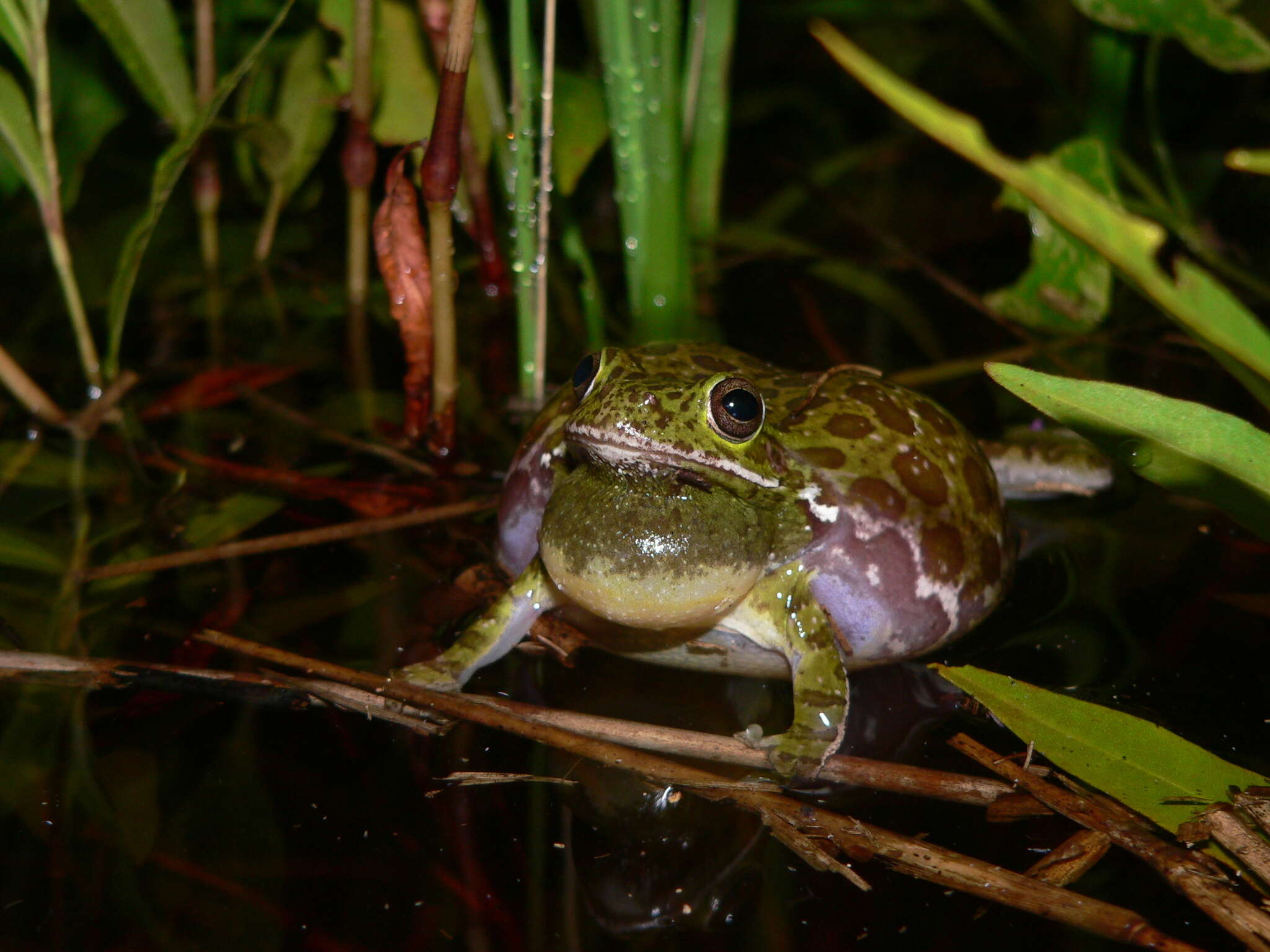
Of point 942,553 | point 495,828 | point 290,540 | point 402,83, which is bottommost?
point 290,540

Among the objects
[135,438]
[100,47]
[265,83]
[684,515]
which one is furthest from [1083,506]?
[100,47]

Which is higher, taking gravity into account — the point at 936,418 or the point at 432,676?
the point at 936,418

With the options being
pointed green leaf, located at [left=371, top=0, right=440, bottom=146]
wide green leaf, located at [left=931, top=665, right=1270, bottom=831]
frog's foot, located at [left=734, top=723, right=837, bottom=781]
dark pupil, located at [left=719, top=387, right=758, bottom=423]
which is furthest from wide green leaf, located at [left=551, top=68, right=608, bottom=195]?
wide green leaf, located at [left=931, top=665, right=1270, bottom=831]

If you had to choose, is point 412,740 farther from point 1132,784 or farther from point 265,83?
point 265,83

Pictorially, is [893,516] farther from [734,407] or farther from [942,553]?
[734,407]

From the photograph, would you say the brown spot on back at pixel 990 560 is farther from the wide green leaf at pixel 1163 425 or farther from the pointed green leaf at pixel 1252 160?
the pointed green leaf at pixel 1252 160

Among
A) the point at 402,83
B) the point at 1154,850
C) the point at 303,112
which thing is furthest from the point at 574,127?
the point at 1154,850

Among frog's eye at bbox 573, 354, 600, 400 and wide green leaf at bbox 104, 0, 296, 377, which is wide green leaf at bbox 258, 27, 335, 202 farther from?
frog's eye at bbox 573, 354, 600, 400
